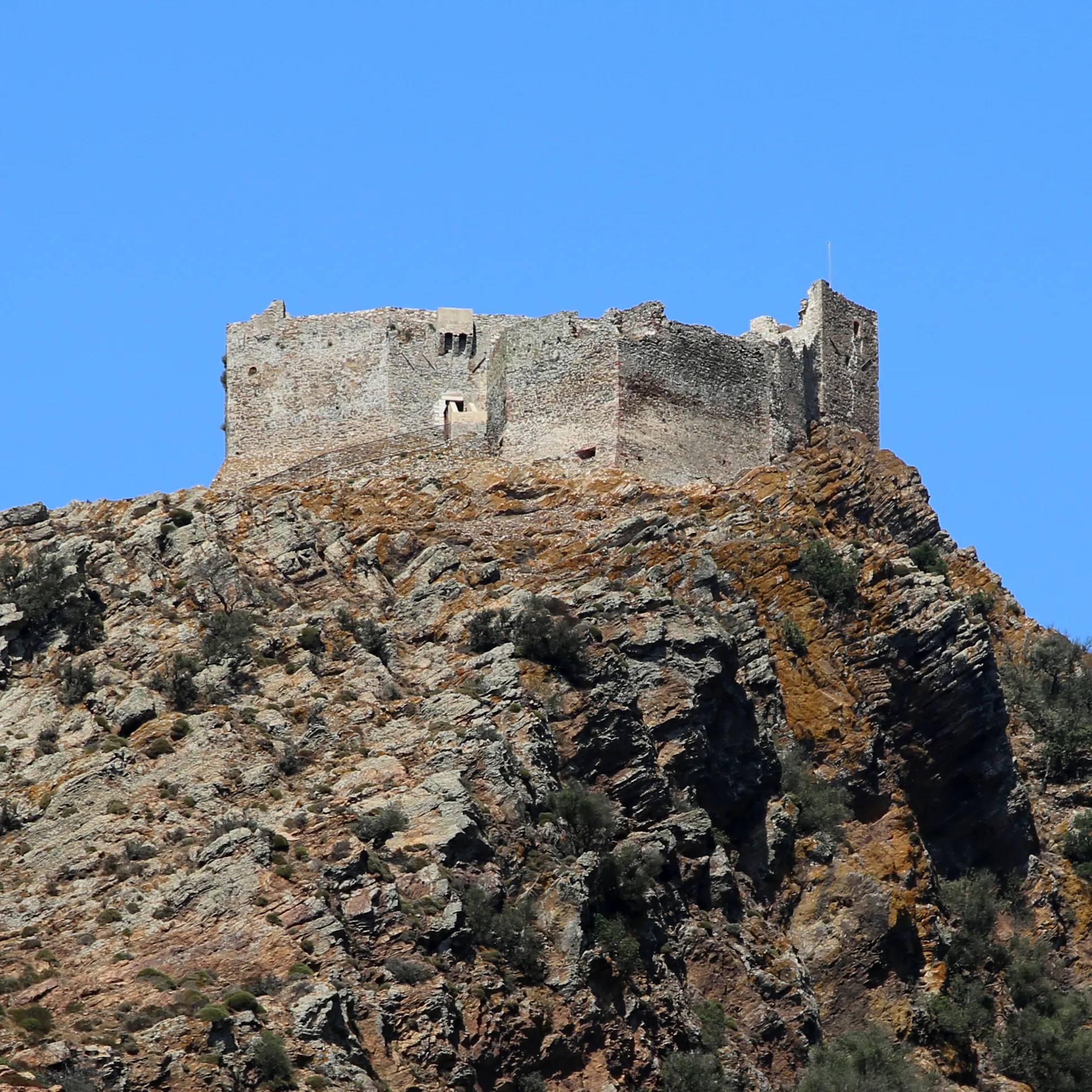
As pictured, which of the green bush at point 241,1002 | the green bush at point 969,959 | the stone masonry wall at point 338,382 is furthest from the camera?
the stone masonry wall at point 338,382

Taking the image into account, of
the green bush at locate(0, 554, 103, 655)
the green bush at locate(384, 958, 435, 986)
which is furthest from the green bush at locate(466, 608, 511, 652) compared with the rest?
the green bush at locate(384, 958, 435, 986)

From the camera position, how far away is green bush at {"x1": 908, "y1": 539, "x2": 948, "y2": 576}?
69.9m

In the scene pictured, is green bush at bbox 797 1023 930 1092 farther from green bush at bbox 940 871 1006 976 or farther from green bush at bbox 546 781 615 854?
green bush at bbox 546 781 615 854

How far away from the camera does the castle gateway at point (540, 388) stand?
71.0 meters

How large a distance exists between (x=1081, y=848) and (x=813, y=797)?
7.25 m

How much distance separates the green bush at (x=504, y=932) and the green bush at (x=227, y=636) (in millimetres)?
9590

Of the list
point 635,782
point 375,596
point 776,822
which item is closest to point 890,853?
point 776,822

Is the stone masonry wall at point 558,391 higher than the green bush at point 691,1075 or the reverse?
higher

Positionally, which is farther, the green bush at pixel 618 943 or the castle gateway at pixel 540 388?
the castle gateway at pixel 540 388

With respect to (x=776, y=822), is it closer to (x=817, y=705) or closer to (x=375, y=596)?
(x=817, y=705)

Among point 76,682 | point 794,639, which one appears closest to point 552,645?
point 794,639

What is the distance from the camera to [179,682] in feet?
185

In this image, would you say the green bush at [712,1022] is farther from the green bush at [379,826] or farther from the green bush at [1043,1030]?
the green bush at [379,826]

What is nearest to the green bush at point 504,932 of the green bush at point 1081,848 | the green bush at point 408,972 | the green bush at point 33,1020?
the green bush at point 408,972
